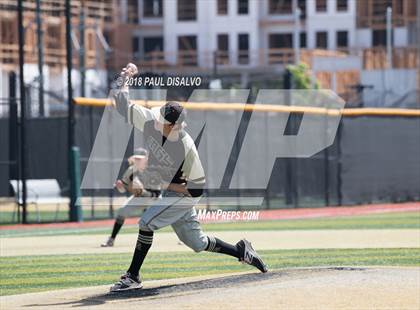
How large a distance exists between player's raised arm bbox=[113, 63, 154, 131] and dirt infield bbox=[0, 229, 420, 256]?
5877 mm

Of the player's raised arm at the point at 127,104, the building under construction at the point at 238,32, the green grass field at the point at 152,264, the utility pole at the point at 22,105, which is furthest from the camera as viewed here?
the building under construction at the point at 238,32

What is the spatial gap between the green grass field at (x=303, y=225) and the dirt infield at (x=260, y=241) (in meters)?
1.11

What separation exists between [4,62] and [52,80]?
4737 mm

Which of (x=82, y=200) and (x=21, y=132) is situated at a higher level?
(x=21, y=132)

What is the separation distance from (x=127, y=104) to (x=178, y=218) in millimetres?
1326

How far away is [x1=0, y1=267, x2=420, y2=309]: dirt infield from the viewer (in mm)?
11578

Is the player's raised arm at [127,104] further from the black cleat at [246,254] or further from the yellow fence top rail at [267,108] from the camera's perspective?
the yellow fence top rail at [267,108]

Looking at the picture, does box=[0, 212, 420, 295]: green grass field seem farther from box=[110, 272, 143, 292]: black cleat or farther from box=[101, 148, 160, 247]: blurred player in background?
box=[101, 148, 160, 247]: blurred player in background

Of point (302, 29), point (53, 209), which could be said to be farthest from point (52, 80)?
point (53, 209)

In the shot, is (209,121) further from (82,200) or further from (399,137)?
(399,137)

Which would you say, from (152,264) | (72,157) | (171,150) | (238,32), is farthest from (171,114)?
(238,32)

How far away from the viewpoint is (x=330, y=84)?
6525cm

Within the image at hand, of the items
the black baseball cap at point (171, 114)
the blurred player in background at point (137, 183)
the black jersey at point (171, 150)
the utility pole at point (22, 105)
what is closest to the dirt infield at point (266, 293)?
the black jersey at point (171, 150)

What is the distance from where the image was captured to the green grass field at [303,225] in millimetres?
22969
